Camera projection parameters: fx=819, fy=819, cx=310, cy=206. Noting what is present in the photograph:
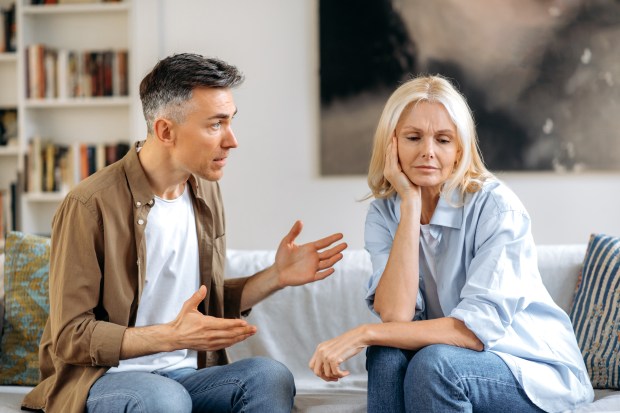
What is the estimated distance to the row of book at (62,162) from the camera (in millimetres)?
4082

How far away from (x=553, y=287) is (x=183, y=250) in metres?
1.13

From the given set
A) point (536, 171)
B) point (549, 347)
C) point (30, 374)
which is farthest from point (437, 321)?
point (536, 171)

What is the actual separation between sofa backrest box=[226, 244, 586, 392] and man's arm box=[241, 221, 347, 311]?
1.20 feet

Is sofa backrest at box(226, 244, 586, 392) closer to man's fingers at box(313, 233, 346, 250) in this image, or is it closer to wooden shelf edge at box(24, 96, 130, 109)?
man's fingers at box(313, 233, 346, 250)

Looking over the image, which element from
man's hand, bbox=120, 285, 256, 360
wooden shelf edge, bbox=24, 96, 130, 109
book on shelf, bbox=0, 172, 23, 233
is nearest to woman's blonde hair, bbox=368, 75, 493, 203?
man's hand, bbox=120, 285, 256, 360

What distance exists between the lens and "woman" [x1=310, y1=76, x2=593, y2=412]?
1752 mm

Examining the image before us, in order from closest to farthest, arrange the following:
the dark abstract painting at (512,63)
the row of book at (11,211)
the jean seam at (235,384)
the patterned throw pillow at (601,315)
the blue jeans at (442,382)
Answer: the blue jeans at (442,382), the jean seam at (235,384), the patterned throw pillow at (601,315), the dark abstract painting at (512,63), the row of book at (11,211)

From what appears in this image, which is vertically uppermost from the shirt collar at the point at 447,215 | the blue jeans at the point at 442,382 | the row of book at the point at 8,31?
the row of book at the point at 8,31

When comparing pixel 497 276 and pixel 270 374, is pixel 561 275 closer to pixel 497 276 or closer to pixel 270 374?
pixel 497 276

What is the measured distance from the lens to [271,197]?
3.99m

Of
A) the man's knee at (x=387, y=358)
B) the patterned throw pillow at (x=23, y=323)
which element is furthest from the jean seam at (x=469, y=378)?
the patterned throw pillow at (x=23, y=323)

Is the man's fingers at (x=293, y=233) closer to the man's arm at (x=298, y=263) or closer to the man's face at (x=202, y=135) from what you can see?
the man's arm at (x=298, y=263)

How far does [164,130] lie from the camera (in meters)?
2.00

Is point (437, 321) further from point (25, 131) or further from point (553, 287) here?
point (25, 131)
